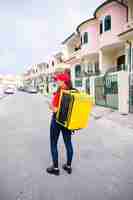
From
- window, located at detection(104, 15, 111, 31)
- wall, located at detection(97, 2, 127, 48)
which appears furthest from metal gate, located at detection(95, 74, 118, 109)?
window, located at detection(104, 15, 111, 31)

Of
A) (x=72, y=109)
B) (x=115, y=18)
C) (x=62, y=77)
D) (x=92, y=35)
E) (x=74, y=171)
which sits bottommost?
(x=74, y=171)

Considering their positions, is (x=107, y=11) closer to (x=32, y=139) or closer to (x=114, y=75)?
(x=114, y=75)

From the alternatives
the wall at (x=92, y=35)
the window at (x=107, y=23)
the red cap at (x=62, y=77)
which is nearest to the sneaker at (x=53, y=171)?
the red cap at (x=62, y=77)

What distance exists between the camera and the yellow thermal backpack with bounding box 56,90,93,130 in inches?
142

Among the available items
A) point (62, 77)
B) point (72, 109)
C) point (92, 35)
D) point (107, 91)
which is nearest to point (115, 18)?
point (92, 35)

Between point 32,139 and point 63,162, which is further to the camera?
point 32,139

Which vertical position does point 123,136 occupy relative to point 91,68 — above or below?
below

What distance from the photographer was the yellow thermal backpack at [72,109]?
11.8ft

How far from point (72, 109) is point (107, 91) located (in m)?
11.1

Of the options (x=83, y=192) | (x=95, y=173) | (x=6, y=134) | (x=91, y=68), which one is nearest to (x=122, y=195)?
(x=83, y=192)

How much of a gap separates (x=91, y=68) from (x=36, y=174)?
80.5 ft

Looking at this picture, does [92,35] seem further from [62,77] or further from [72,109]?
[72,109]

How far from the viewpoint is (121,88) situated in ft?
38.3

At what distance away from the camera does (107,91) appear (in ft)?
47.1
